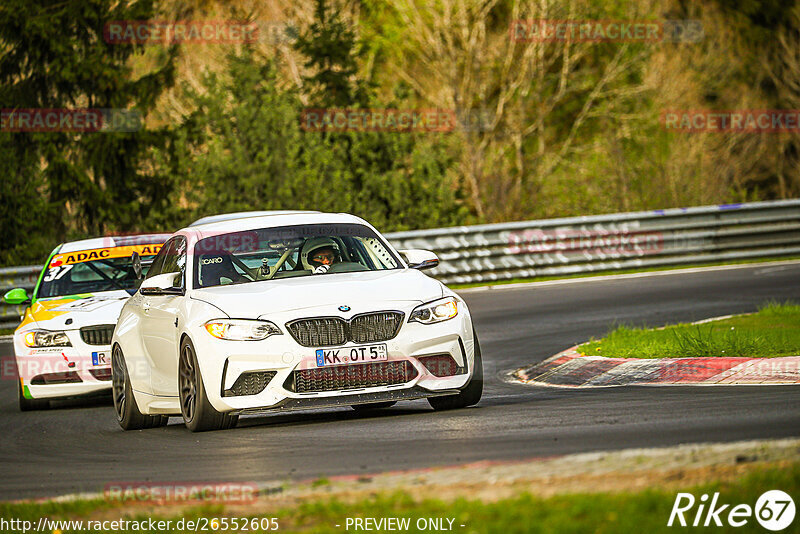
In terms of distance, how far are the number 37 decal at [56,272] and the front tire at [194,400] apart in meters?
4.60

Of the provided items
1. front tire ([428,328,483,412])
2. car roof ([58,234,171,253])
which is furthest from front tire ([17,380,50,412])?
front tire ([428,328,483,412])

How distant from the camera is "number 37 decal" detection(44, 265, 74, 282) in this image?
46.7 feet

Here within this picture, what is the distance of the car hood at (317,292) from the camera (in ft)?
31.4

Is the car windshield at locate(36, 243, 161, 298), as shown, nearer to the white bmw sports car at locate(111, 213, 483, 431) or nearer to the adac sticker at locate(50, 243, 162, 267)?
the adac sticker at locate(50, 243, 162, 267)

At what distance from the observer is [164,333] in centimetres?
1040

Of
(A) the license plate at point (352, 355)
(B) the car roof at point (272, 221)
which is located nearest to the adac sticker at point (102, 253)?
(B) the car roof at point (272, 221)

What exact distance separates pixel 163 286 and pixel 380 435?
97.5 inches

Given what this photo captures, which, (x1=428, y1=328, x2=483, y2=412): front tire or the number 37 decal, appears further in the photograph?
the number 37 decal

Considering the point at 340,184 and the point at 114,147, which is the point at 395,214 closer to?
the point at 340,184

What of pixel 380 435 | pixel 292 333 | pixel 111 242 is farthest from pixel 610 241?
pixel 380 435

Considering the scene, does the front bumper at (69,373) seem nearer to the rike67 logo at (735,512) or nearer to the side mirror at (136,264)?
the side mirror at (136,264)

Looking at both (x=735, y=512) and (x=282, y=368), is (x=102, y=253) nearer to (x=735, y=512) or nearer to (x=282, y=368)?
(x=282, y=368)

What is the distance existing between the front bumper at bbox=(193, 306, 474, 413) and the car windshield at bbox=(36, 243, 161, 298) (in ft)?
15.7

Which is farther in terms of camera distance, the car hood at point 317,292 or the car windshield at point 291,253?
the car windshield at point 291,253
